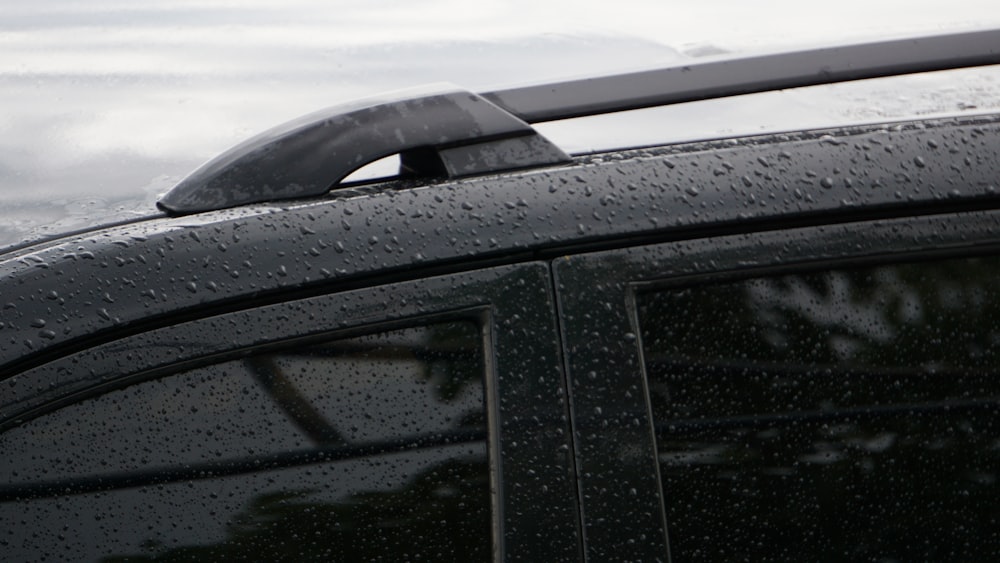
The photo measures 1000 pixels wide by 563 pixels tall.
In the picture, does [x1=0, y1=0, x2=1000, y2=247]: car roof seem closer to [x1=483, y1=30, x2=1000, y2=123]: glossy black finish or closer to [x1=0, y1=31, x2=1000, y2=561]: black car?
[x1=483, y1=30, x2=1000, y2=123]: glossy black finish

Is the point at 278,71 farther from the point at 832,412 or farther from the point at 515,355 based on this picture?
the point at 832,412

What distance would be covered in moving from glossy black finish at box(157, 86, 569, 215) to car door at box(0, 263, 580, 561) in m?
0.17

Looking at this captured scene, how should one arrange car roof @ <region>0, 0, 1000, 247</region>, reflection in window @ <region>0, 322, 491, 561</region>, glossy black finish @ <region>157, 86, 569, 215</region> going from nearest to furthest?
reflection in window @ <region>0, 322, 491, 561</region> < glossy black finish @ <region>157, 86, 569, 215</region> < car roof @ <region>0, 0, 1000, 247</region>

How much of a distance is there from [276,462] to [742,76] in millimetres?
817

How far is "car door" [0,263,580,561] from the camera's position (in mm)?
1124

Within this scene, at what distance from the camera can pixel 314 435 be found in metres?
1.15

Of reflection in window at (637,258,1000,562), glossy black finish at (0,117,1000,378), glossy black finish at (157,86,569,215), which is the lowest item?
reflection in window at (637,258,1000,562)

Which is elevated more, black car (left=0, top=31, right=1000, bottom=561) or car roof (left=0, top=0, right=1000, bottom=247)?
car roof (left=0, top=0, right=1000, bottom=247)

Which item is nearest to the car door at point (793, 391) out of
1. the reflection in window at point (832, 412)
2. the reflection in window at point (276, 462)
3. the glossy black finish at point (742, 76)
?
the reflection in window at point (832, 412)

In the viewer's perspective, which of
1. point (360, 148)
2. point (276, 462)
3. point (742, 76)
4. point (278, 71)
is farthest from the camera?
point (278, 71)

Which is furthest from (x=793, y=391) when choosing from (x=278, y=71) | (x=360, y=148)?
(x=278, y=71)

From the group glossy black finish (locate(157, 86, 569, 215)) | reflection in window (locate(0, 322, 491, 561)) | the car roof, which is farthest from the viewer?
the car roof

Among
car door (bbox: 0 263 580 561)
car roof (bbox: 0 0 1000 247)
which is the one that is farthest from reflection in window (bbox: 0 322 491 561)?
car roof (bbox: 0 0 1000 247)

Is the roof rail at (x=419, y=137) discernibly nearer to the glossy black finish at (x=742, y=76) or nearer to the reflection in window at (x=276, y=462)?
the glossy black finish at (x=742, y=76)
